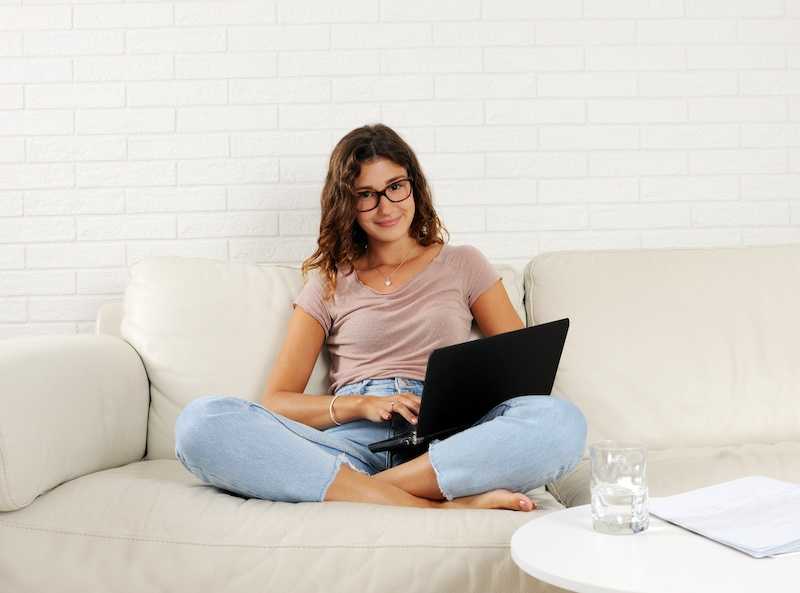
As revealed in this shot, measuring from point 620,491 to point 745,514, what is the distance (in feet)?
0.56

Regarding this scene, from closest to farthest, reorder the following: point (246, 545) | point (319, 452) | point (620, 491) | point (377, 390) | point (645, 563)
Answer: point (645, 563), point (620, 491), point (246, 545), point (319, 452), point (377, 390)

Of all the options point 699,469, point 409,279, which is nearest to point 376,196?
point 409,279

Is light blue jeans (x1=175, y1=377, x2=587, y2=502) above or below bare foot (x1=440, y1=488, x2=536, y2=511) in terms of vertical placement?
above

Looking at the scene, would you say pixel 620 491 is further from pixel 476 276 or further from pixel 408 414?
pixel 476 276

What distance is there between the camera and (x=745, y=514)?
3.88ft

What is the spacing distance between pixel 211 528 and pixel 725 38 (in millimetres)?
2030

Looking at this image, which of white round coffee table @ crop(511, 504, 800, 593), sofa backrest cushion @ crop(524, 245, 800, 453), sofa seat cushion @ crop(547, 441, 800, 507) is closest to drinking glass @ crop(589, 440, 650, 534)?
white round coffee table @ crop(511, 504, 800, 593)

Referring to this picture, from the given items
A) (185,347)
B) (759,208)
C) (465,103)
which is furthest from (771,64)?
(185,347)

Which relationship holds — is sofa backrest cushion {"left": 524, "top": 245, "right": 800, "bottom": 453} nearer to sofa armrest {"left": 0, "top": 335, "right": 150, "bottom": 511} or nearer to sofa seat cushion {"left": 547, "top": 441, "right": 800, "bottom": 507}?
sofa seat cushion {"left": 547, "top": 441, "right": 800, "bottom": 507}

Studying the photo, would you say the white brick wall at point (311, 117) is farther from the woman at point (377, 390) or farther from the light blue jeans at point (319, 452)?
the light blue jeans at point (319, 452)

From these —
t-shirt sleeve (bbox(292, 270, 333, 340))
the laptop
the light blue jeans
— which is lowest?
the light blue jeans

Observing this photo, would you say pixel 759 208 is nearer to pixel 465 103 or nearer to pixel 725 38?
pixel 725 38

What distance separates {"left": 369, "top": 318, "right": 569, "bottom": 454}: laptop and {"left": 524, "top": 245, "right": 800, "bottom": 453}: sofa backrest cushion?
367 mm

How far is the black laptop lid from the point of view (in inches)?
62.4
